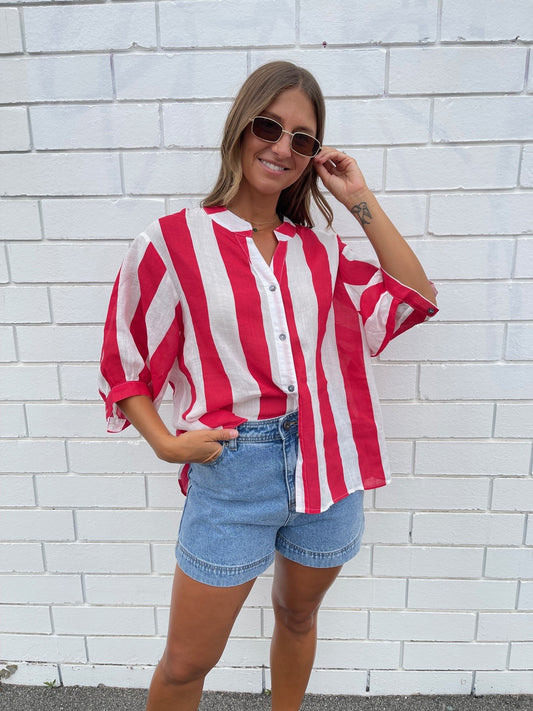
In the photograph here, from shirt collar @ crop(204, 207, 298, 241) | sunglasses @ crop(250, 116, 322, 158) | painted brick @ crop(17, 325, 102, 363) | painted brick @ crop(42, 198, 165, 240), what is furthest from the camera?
painted brick @ crop(17, 325, 102, 363)

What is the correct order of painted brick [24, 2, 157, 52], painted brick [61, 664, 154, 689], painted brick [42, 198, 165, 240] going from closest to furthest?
painted brick [24, 2, 157, 52] < painted brick [42, 198, 165, 240] < painted brick [61, 664, 154, 689]

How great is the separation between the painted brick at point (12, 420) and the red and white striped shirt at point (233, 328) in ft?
2.23

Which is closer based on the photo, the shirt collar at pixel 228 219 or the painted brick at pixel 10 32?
the shirt collar at pixel 228 219

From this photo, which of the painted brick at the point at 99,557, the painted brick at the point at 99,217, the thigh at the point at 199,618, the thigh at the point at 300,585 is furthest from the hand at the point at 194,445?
the painted brick at the point at 99,557

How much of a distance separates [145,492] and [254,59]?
146cm

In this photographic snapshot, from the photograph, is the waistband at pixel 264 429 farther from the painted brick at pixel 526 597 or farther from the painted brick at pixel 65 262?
the painted brick at pixel 526 597

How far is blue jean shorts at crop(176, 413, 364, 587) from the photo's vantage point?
1396 mm

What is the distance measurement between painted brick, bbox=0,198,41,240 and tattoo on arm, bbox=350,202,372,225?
1.01 meters

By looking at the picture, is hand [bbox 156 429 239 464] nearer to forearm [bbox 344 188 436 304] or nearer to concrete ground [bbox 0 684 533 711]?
forearm [bbox 344 188 436 304]

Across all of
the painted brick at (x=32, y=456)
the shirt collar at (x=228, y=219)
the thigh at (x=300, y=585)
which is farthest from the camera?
the painted brick at (x=32, y=456)

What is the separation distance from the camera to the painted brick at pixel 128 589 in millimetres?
2125

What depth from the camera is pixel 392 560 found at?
209 centimetres

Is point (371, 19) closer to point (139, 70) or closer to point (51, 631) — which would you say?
point (139, 70)

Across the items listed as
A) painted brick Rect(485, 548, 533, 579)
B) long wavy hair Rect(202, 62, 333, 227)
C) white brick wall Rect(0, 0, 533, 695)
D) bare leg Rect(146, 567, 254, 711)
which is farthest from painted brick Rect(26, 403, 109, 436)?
painted brick Rect(485, 548, 533, 579)
